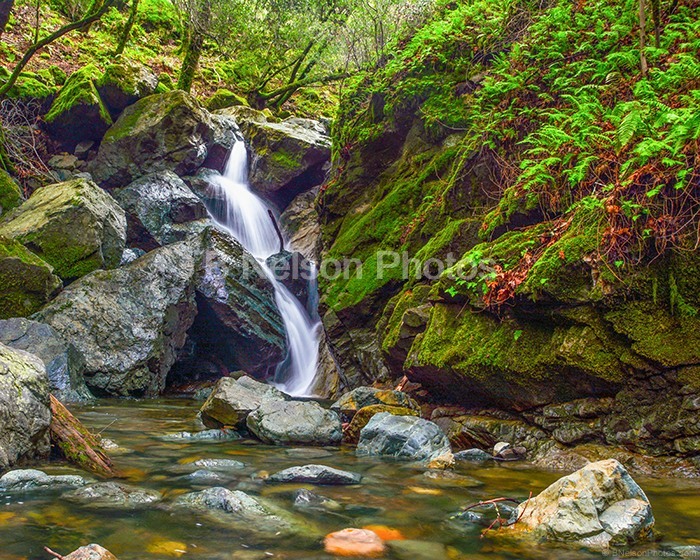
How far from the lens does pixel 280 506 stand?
379 cm

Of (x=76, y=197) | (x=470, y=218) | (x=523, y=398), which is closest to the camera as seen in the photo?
(x=523, y=398)

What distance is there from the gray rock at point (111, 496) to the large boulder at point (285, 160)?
46.6 feet

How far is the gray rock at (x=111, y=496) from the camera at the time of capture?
3.62m

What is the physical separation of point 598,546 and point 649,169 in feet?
11.8

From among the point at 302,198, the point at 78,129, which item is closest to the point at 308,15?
the point at 302,198

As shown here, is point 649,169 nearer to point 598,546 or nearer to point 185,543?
point 598,546

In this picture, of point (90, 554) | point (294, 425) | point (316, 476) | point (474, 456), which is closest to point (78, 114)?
point (294, 425)

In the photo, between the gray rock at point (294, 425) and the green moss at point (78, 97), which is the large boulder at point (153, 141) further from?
the gray rock at point (294, 425)

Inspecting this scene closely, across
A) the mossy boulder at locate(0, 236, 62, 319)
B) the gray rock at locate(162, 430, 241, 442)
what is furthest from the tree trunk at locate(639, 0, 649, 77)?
the mossy boulder at locate(0, 236, 62, 319)

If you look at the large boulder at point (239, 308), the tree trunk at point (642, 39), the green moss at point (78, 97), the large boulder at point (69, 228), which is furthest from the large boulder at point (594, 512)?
the green moss at point (78, 97)

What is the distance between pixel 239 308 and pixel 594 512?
31.2ft

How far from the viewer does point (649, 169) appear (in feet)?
16.7

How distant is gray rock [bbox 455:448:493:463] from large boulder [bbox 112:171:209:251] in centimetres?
1054

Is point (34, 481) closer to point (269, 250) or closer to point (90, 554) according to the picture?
point (90, 554)
